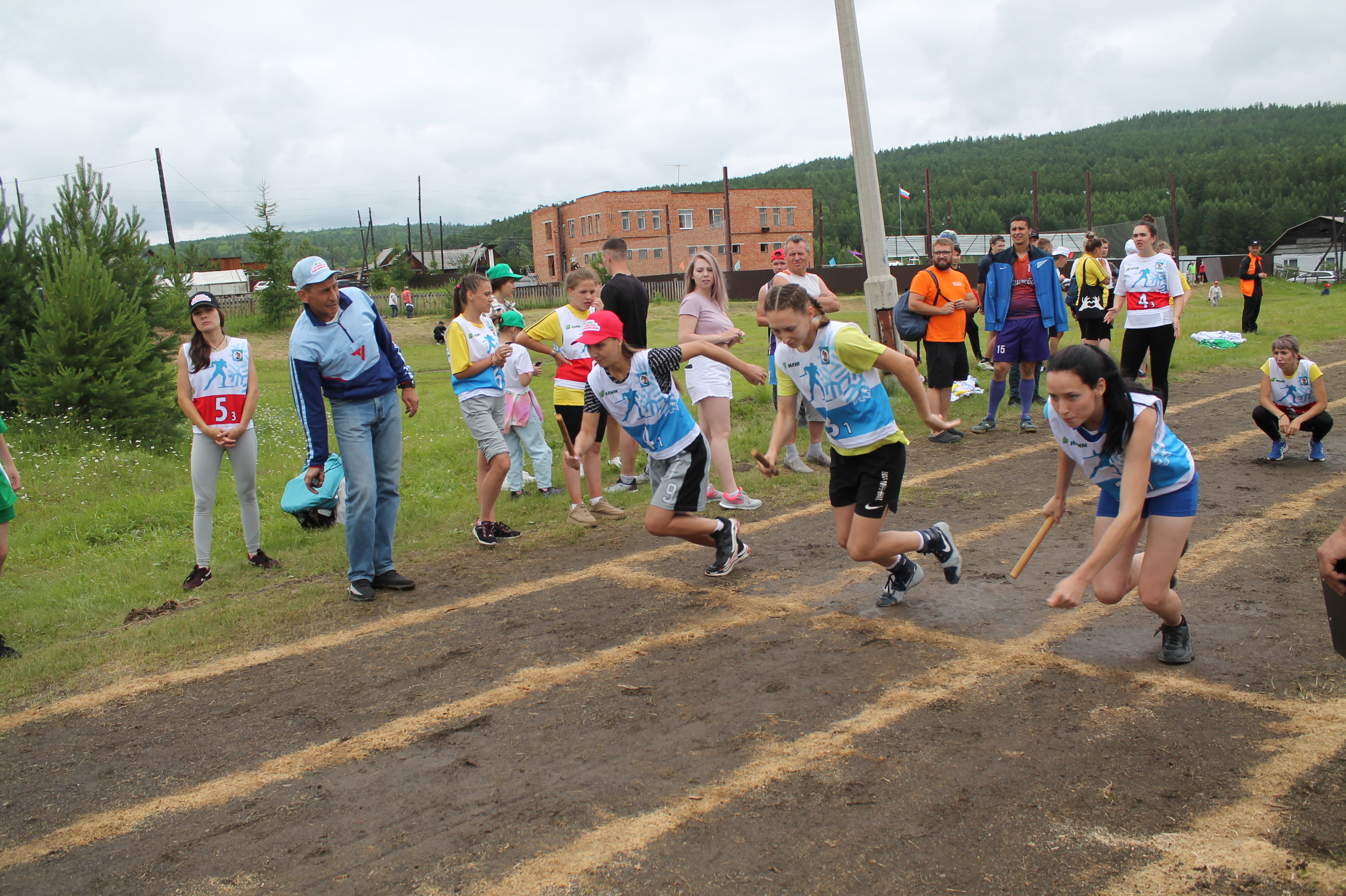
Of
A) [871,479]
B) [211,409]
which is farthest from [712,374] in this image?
[211,409]

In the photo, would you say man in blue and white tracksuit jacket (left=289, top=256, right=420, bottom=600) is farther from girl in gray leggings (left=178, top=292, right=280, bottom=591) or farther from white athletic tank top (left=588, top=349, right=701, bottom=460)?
→ white athletic tank top (left=588, top=349, right=701, bottom=460)

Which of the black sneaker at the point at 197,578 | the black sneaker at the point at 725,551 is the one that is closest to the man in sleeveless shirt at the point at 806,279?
the black sneaker at the point at 725,551

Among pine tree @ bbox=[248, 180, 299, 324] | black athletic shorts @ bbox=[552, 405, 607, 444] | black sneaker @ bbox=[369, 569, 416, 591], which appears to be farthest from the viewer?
pine tree @ bbox=[248, 180, 299, 324]

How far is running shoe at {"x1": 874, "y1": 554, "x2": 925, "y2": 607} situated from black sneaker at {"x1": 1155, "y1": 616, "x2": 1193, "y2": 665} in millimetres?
1339

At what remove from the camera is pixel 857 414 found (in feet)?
16.2

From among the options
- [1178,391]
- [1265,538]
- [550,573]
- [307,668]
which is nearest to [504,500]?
[550,573]

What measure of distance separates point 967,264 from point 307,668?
46873mm

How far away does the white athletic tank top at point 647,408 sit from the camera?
5.57m

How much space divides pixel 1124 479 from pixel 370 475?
4.41 metres

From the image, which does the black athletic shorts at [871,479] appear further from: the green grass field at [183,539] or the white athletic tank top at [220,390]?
the white athletic tank top at [220,390]

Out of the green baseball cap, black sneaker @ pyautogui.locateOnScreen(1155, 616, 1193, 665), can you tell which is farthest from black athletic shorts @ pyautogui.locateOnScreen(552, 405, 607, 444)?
black sneaker @ pyautogui.locateOnScreen(1155, 616, 1193, 665)

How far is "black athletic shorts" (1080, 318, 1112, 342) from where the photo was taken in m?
11.7

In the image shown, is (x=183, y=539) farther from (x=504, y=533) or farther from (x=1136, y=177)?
(x=1136, y=177)

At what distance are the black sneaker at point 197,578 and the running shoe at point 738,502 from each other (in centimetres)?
390
